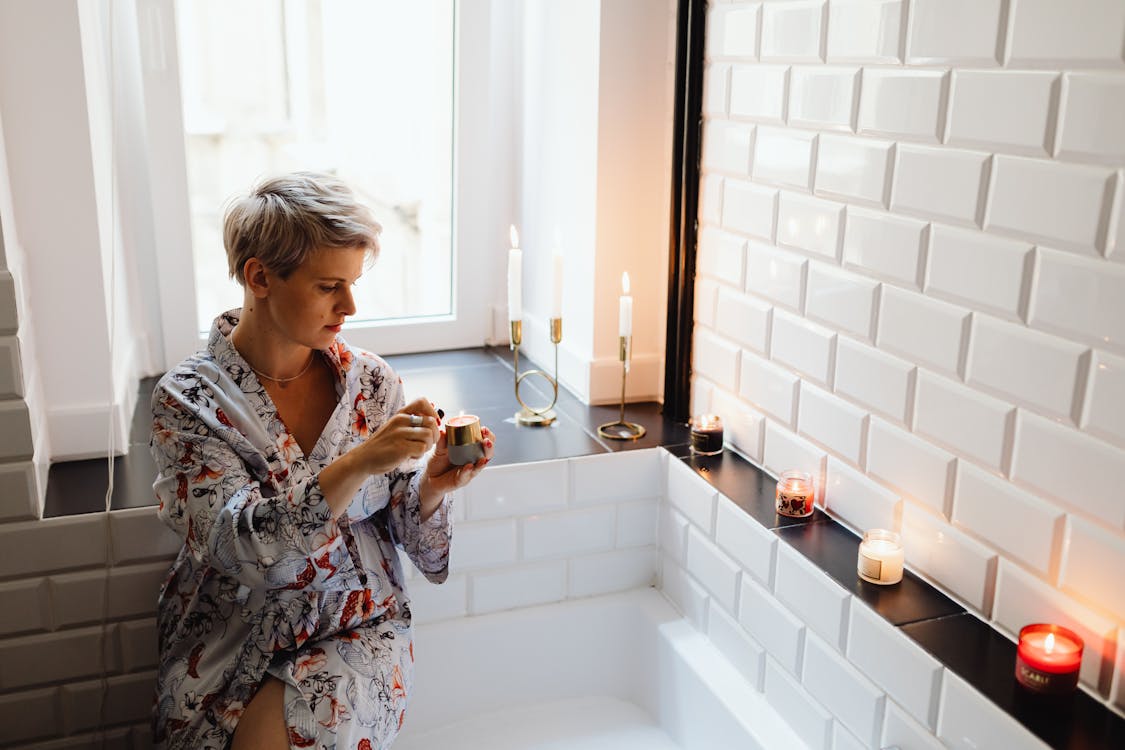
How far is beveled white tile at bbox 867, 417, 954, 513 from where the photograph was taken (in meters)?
1.61

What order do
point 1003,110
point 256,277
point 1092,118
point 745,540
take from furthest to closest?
point 745,540 → point 256,277 → point 1003,110 → point 1092,118

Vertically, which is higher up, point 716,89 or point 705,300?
point 716,89

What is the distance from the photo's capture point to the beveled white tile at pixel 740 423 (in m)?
2.10

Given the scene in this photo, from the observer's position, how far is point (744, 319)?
2084 millimetres

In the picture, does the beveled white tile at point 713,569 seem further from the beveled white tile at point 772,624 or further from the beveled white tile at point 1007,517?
the beveled white tile at point 1007,517

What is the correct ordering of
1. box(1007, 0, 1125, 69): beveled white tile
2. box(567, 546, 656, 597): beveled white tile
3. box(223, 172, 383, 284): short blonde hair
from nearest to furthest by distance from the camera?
box(1007, 0, 1125, 69): beveled white tile, box(223, 172, 383, 284): short blonde hair, box(567, 546, 656, 597): beveled white tile

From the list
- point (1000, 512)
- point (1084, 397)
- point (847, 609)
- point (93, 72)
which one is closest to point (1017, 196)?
point (1084, 397)

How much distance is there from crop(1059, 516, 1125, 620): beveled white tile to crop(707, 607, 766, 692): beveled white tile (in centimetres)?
65

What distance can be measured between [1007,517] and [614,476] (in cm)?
87

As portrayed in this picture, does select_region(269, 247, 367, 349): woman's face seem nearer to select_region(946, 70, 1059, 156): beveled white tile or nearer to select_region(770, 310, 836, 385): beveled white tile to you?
select_region(770, 310, 836, 385): beveled white tile

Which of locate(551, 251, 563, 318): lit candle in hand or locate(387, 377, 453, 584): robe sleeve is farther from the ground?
locate(551, 251, 563, 318): lit candle in hand

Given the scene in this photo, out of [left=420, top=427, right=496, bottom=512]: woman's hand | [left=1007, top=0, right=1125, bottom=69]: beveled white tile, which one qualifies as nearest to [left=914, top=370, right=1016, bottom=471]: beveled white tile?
[left=1007, top=0, right=1125, bottom=69]: beveled white tile

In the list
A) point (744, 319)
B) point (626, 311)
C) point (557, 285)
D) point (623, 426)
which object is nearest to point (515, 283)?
point (557, 285)

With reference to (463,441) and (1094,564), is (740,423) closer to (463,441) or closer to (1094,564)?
(463,441)
